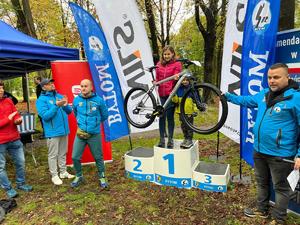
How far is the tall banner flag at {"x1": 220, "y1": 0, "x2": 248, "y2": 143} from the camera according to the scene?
15.4ft

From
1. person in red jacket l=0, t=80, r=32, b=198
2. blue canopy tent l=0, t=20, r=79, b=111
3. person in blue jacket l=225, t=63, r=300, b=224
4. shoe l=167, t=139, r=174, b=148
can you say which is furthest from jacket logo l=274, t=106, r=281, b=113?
blue canopy tent l=0, t=20, r=79, b=111

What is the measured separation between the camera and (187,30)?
22688 mm

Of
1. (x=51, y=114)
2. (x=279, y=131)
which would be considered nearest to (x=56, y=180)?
(x=51, y=114)

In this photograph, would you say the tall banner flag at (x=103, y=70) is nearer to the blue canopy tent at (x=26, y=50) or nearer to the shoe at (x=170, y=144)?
the blue canopy tent at (x=26, y=50)

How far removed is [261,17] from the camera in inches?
143

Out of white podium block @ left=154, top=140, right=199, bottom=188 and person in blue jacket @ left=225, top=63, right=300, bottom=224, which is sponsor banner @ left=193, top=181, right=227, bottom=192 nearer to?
white podium block @ left=154, top=140, right=199, bottom=188

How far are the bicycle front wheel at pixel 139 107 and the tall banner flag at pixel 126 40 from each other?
1.36 ft

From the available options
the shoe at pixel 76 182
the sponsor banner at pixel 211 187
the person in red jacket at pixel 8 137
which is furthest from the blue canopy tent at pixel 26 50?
the sponsor banner at pixel 211 187

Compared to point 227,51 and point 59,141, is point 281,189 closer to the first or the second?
point 227,51

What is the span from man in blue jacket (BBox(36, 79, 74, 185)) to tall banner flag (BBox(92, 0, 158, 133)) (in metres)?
1.31

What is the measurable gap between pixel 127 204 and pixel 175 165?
37.3 inches

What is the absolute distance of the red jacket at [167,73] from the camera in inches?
169

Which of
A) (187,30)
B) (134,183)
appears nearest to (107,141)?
(134,183)

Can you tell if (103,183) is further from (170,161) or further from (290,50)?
(290,50)
